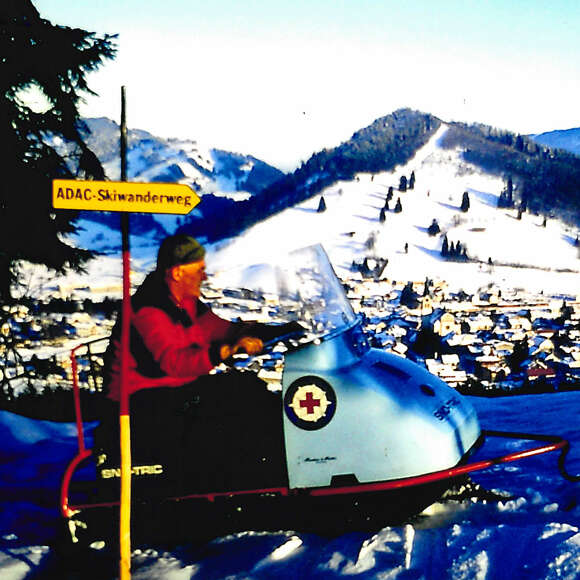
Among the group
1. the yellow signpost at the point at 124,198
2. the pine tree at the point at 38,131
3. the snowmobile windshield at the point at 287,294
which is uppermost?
the pine tree at the point at 38,131

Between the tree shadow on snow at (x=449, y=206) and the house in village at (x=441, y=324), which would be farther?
the tree shadow on snow at (x=449, y=206)

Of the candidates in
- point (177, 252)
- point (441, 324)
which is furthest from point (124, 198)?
point (441, 324)

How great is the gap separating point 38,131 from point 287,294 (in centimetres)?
739

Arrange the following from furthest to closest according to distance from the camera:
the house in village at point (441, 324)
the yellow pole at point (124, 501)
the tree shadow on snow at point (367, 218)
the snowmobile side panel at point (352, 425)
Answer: the tree shadow on snow at point (367, 218)
the house in village at point (441, 324)
the snowmobile side panel at point (352, 425)
the yellow pole at point (124, 501)

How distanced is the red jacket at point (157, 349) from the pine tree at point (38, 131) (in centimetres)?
614

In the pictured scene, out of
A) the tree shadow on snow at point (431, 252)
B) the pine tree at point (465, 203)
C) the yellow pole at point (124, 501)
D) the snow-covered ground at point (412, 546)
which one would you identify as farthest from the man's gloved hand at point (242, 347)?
the pine tree at point (465, 203)

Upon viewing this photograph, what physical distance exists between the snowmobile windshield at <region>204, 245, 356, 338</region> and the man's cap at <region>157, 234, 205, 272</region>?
23cm

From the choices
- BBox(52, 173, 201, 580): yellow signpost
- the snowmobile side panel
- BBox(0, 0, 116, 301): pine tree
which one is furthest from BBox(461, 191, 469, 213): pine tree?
BBox(52, 173, 201, 580): yellow signpost

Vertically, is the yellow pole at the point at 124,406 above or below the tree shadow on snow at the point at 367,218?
below

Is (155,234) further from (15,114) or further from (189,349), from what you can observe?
(15,114)

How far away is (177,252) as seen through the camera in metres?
3.74

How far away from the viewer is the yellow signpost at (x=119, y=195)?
2955mm

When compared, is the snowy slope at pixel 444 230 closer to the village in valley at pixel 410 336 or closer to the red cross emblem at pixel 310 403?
the village in valley at pixel 410 336

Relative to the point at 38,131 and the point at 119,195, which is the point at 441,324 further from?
the point at 119,195
